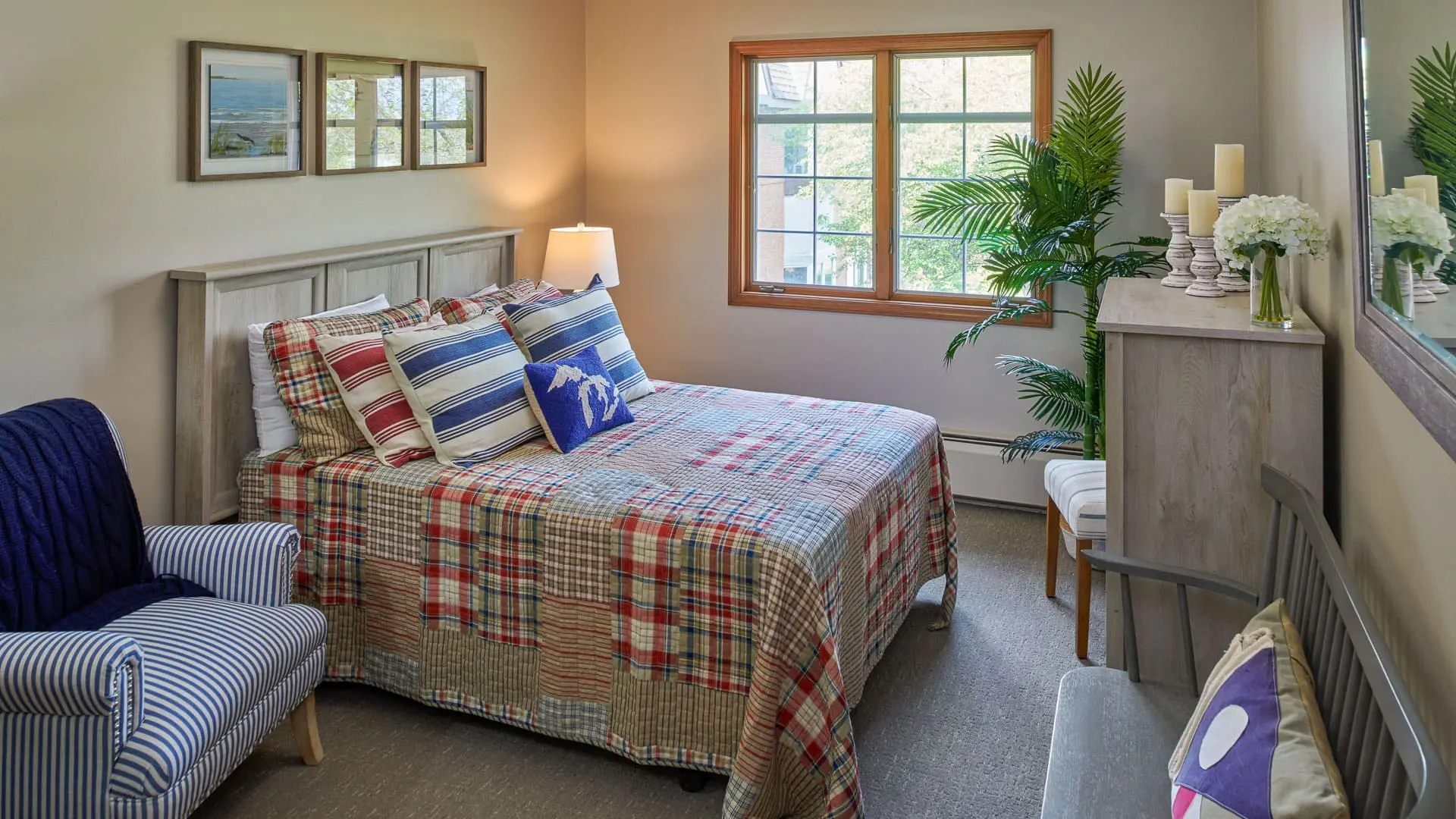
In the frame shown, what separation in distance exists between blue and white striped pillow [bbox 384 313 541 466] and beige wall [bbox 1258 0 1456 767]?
218 centimetres

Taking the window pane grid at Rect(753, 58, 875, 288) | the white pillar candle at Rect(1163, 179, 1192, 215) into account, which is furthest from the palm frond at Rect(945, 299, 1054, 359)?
the white pillar candle at Rect(1163, 179, 1192, 215)

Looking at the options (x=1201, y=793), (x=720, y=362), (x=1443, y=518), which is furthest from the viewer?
(x=720, y=362)

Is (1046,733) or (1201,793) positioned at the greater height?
(1201,793)

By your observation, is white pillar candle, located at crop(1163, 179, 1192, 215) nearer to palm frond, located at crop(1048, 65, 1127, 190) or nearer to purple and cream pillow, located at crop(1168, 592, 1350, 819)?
palm frond, located at crop(1048, 65, 1127, 190)

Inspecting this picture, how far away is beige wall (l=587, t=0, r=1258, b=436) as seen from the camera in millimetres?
4434

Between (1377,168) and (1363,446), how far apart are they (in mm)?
627

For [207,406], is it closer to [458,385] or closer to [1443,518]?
[458,385]

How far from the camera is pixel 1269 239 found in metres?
2.48

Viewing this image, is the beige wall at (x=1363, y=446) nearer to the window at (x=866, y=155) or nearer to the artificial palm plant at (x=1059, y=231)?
the artificial palm plant at (x=1059, y=231)

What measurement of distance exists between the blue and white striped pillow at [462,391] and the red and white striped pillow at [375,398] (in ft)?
0.14

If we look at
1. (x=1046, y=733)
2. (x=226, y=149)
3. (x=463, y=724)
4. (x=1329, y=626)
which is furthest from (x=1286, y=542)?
(x=226, y=149)

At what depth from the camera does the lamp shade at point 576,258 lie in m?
4.80

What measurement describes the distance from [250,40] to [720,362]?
2.59 m

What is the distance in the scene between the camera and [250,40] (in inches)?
141
